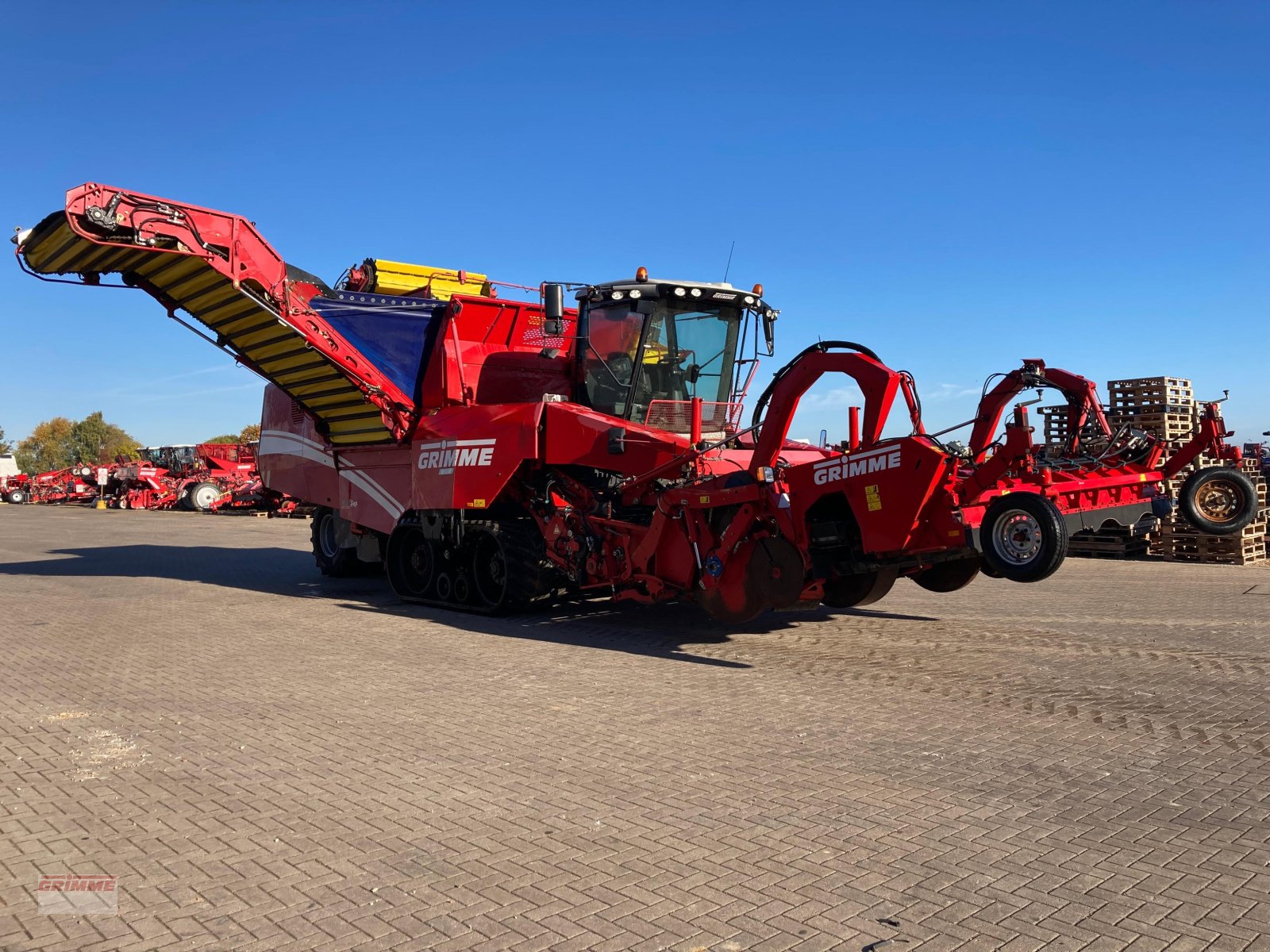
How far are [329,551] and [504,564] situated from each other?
18.8 feet

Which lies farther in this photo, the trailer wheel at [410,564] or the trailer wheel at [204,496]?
the trailer wheel at [204,496]

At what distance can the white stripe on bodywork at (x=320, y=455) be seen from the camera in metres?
12.9

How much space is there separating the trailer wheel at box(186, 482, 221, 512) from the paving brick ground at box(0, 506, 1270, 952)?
30.1 m

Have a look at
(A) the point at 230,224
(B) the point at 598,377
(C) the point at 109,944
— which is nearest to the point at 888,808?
(C) the point at 109,944

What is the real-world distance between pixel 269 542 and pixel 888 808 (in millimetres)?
20747

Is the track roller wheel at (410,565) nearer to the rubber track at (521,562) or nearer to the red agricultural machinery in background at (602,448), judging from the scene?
the red agricultural machinery in background at (602,448)

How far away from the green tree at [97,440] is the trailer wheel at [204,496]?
68015 millimetres

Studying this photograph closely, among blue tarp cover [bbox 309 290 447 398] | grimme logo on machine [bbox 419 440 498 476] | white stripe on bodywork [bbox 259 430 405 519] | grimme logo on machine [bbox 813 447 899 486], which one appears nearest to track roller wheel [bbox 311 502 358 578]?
white stripe on bodywork [bbox 259 430 405 519]

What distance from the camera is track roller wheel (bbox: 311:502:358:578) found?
15.5 m

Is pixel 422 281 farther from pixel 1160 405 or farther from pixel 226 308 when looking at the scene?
pixel 1160 405

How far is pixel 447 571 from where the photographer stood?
12234 mm

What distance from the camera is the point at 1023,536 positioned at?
7418 millimetres

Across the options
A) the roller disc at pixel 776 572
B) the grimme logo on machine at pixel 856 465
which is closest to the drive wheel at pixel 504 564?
the roller disc at pixel 776 572

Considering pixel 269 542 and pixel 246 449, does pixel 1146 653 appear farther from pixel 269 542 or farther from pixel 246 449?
pixel 246 449
